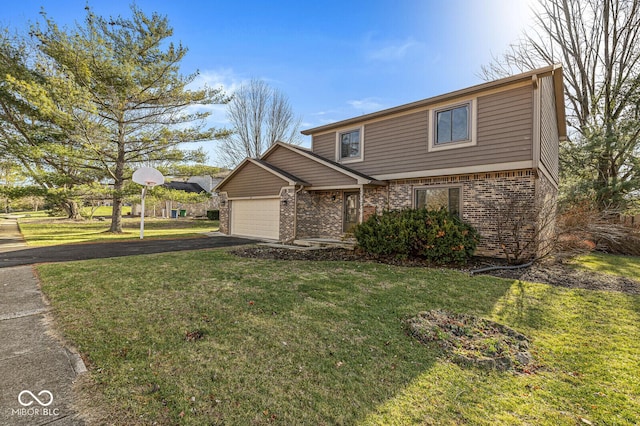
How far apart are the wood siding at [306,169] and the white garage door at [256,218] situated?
1.67 metres


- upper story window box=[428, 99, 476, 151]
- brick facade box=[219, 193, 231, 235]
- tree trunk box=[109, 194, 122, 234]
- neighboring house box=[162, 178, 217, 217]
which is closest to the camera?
upper story window box=[428, 99, 476, 151]

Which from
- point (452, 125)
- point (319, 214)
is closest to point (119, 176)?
point (319, 214)

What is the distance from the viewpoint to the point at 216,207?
1305 inches

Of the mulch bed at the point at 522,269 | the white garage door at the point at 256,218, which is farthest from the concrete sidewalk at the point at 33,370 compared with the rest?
the white garage door at the point at 256,218

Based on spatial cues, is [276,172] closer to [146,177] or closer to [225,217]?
[225,217]

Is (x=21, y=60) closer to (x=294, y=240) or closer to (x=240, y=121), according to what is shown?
(x=240, y=121)

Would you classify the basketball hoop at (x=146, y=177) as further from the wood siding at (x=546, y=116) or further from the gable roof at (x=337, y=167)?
the wood siding at (x=546, y=116)

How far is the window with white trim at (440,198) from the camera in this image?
9.55 m

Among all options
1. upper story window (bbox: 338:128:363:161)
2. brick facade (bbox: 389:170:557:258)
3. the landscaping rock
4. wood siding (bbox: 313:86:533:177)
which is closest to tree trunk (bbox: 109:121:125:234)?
upper story window (bbox: 338:128:363:161)

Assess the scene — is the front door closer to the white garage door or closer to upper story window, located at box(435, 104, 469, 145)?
the white garage door

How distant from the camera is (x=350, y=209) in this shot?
12.4 meters

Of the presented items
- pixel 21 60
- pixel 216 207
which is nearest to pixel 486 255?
pixel 21 60

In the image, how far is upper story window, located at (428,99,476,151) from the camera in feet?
30.1

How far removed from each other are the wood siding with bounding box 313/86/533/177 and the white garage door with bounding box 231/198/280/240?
4053 millimetres
